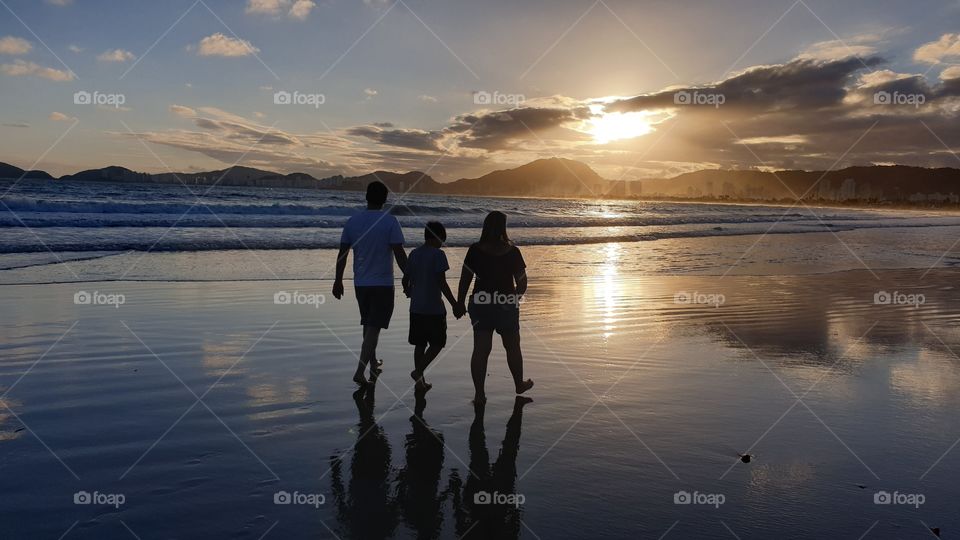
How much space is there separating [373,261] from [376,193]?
689 millimetres

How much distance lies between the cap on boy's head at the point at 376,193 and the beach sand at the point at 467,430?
184 centimetres

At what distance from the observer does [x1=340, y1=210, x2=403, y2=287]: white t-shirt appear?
22.0 ft

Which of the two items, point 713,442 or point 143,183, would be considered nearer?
point 713,442

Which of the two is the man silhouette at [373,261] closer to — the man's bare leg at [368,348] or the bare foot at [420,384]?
the man's bare leg at [368,348]

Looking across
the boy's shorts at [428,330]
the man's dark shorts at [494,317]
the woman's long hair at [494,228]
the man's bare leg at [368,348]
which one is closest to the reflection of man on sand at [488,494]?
the man's dark shorts at [494,317]

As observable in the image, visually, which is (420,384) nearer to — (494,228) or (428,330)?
(428,330)

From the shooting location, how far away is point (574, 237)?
3331cm

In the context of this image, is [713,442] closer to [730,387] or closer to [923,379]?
[730,387]

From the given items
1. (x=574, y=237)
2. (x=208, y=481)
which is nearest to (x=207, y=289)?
(x=208, y=481)

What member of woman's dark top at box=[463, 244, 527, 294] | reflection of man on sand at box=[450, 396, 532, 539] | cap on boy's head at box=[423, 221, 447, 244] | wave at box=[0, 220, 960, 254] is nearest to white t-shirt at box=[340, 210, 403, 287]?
cap on boy's head at box=[423, 221, 447, 244]

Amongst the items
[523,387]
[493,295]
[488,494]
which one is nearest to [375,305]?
[493,295]

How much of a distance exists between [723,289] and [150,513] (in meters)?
13.6

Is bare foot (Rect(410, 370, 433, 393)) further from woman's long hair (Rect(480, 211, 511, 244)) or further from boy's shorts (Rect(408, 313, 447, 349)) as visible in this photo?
woman's long hair (Rect(480, 211, 511, 244))

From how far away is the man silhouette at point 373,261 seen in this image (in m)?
6.70
